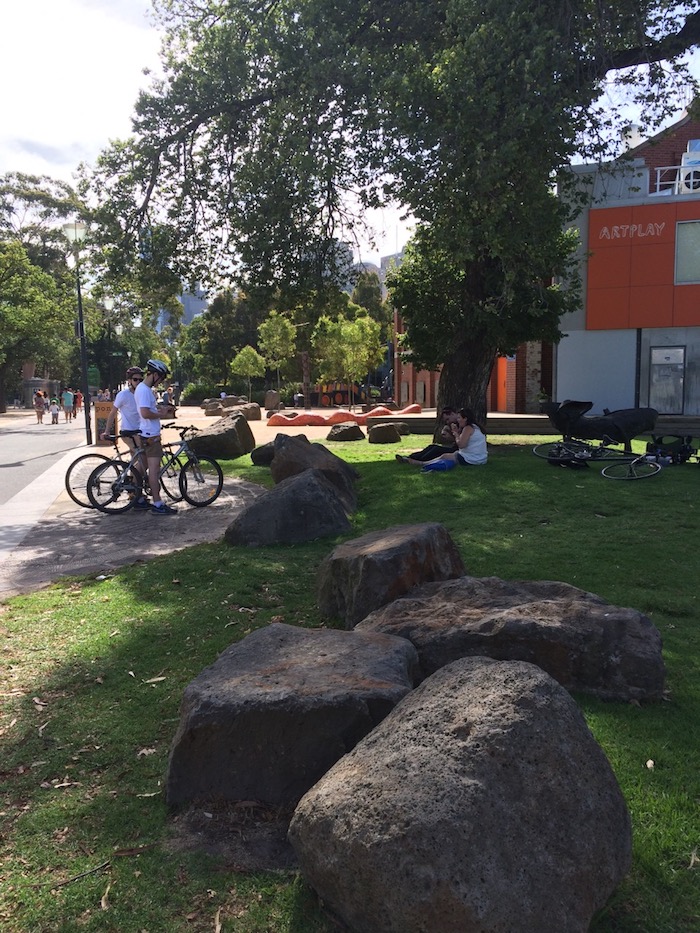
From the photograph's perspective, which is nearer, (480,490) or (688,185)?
(480,490)

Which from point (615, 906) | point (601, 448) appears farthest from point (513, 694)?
point (601, 448)

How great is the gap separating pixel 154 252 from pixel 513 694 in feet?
43.6

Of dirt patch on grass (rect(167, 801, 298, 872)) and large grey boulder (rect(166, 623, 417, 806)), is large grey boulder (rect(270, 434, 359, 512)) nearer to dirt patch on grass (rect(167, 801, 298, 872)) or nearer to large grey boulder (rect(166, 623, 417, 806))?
large grey boulder (rect(166, 623, 417, 806))

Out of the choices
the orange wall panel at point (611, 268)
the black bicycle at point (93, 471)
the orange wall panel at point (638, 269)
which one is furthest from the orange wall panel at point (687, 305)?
the black bicycle at point (93, 471)

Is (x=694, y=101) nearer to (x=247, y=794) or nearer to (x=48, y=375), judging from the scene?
(x=247, y=794)

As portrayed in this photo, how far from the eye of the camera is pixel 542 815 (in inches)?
85.3

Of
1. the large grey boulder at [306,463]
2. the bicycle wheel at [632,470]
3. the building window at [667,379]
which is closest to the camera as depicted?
the large grey boulder at [306,463]

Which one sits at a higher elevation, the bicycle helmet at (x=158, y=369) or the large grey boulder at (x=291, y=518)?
the bicycle helmet at (x=158, y=369)

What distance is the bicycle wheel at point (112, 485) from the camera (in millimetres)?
9727

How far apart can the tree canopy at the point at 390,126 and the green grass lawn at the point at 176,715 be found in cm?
443

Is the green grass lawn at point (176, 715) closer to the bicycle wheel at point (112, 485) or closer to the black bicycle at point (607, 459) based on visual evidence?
the black bicycle at point (607, 459)

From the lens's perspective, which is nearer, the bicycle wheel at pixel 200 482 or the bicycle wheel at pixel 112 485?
the bicycle wheel at pixel 112 485

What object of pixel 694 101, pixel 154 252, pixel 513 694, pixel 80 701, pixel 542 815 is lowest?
pixel 80 701

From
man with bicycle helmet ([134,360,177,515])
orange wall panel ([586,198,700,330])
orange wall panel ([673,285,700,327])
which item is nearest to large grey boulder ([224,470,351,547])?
man with bicycle helmet ([134,360,177,515])
